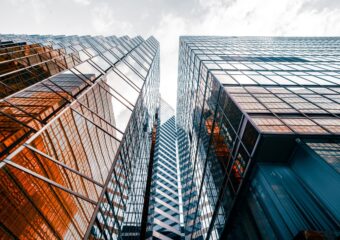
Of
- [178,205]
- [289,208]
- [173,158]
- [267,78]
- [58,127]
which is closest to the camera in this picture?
[289,208]

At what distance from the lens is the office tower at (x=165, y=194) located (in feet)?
155

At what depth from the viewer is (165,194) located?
6053 centimetres

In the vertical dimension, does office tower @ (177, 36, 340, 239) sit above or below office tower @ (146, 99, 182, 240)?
below

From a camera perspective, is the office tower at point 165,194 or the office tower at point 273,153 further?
the office tower at point 165,194

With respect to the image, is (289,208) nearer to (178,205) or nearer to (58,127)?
(58,127)

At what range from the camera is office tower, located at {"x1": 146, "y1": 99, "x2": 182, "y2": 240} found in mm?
47156

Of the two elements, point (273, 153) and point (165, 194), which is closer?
point (273, 153)

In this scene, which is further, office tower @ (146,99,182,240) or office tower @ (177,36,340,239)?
office tower @ (146,99,182,240)

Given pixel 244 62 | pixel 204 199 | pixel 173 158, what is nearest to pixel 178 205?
pixel 173 158

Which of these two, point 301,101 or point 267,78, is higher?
point 267,78

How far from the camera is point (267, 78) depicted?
17.6 meters

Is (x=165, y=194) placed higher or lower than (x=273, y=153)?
higher

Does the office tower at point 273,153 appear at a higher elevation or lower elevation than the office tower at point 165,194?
lower

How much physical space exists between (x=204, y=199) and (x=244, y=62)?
1783 cm
